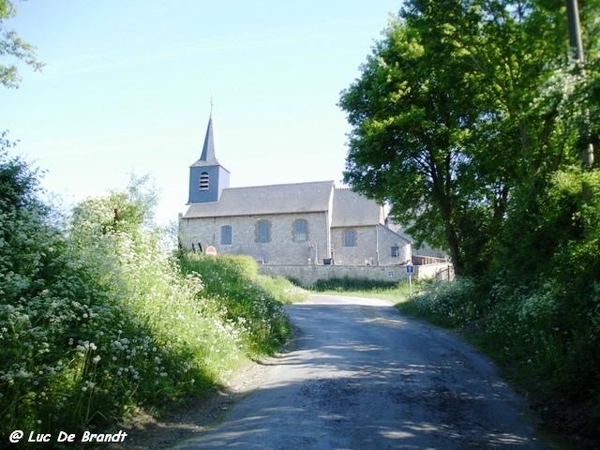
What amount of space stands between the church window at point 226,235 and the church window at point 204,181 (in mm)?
6540

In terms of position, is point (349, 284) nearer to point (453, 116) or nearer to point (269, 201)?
point (269, 201)

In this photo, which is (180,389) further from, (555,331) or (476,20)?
(476,20)

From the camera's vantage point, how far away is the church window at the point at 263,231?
5241 cm

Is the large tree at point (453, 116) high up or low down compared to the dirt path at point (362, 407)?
up

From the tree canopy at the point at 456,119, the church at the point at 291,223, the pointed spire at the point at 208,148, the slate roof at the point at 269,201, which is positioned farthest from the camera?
the pointed spire at the point at 208,148

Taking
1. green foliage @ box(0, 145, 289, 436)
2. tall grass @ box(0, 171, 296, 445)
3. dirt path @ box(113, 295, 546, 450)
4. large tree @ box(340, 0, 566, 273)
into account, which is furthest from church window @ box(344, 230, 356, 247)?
tall grass @ box(0, 171, 296, 445)

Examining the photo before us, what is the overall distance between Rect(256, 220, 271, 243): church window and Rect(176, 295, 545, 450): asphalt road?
40.9 metres

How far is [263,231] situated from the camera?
52.8 metres

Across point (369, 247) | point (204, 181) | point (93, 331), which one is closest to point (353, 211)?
point (369, 247)

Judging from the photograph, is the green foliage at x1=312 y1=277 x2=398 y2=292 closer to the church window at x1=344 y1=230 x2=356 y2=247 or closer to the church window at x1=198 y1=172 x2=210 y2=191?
the church window at x1=344 y1=230 x2=356 y2=247

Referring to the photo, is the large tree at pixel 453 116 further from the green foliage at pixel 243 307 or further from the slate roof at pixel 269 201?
the slate roof at pixel 269 201

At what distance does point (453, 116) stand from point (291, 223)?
33.4 metres

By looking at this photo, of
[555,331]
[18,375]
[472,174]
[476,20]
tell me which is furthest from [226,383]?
[472,174]

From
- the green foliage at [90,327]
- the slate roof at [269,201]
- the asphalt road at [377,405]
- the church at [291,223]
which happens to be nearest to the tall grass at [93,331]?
the green foliage at [90,327]
